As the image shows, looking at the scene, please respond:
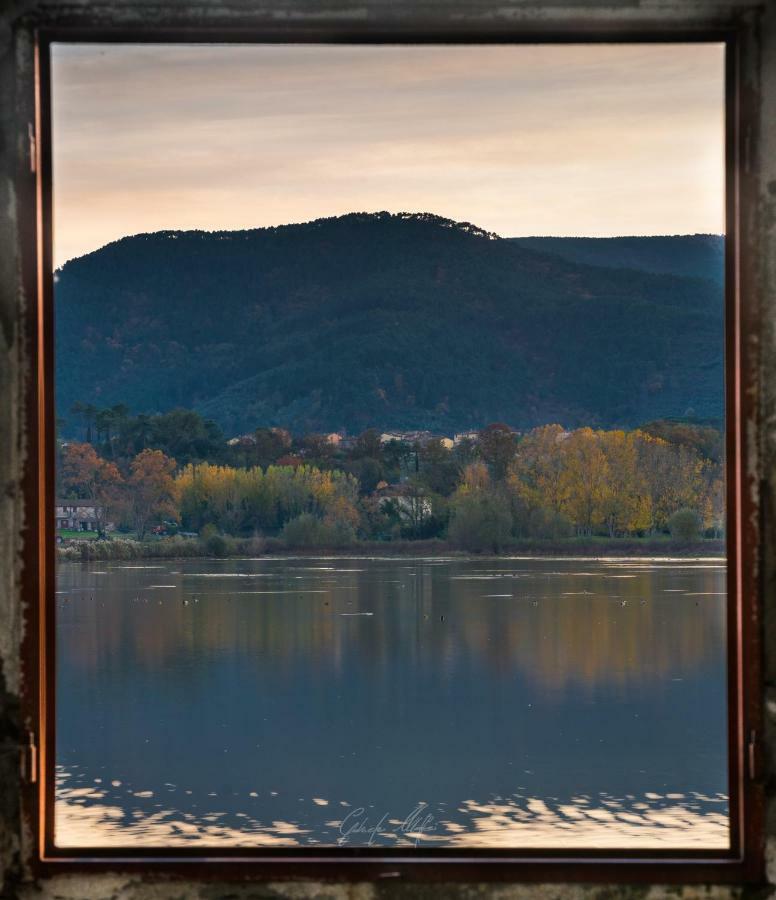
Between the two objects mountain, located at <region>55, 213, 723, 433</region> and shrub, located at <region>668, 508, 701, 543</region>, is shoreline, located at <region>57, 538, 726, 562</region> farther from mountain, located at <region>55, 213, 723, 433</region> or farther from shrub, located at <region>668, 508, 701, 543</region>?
mountain, located at <region>55, 213, 723, 433</region>

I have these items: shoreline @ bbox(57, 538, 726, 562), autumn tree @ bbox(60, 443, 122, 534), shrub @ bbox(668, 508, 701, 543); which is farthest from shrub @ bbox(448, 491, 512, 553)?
autumn tree @ bbox(60, 443, 122, 534)

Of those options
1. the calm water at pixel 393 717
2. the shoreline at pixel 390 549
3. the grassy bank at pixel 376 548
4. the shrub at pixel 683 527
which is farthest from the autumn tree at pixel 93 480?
the shrub at pixel 683 527

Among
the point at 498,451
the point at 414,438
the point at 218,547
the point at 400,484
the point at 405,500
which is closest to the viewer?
the point at 218,547

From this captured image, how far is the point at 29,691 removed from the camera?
153 cm

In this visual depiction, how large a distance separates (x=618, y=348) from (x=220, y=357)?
14.7 metres

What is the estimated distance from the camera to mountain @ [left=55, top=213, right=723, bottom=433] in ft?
158

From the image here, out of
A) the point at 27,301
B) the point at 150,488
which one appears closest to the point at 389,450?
the point at 150,488

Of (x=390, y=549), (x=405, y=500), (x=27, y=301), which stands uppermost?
(x=27, y=301)

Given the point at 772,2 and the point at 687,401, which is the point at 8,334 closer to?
the point at 772,2

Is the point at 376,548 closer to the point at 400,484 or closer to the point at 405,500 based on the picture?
the point at 405,500

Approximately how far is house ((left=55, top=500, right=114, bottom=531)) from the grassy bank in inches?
73.6

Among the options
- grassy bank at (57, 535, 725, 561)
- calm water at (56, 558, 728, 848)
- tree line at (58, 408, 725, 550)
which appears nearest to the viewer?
calm water at (56, 558, 728, 848)

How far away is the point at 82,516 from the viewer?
4150cm

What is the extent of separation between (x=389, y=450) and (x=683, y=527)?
8.98 metres
